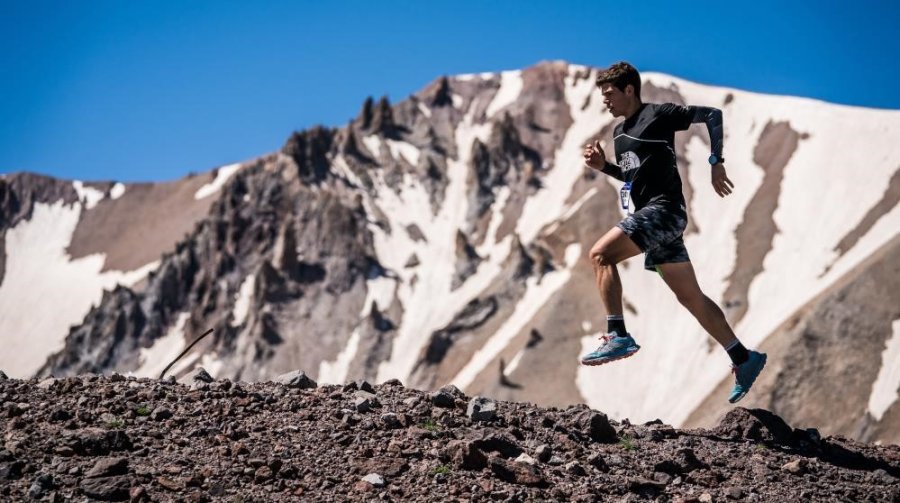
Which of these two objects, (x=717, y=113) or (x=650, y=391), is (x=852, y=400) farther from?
(x=717, y=113)

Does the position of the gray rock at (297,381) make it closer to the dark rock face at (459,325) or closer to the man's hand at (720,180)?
the man's hand at (720,180)

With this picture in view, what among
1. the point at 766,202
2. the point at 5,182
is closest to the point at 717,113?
the point at 766,202

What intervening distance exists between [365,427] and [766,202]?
121 m

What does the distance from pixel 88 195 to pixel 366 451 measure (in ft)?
637

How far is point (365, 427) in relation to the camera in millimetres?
10062

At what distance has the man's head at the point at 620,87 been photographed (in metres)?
11.3

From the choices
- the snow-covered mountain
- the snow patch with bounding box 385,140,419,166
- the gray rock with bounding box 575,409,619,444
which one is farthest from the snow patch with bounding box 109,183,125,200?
the gray rock with bounding box 575,409,619,444

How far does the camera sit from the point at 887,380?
79562 millimetres

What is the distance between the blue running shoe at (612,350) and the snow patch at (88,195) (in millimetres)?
190283

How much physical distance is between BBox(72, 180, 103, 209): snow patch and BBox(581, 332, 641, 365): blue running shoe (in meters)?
190

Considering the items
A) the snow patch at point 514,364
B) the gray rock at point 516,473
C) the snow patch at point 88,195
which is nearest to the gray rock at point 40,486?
the gray rock at point 516,473

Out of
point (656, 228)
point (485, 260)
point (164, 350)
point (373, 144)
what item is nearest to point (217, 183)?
point (373, 144)

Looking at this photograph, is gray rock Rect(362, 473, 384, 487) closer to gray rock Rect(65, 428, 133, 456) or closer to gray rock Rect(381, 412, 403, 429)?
gray rock Rect(381, 412, 403, 429)

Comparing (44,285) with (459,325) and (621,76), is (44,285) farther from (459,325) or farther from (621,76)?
(621,76)
